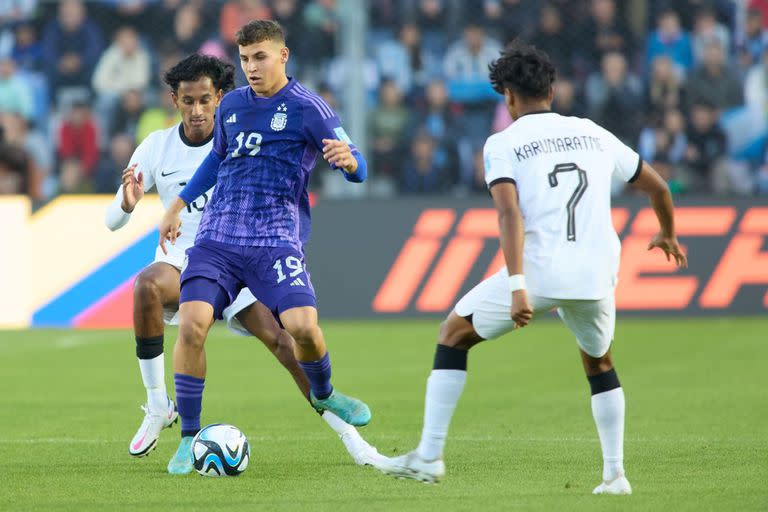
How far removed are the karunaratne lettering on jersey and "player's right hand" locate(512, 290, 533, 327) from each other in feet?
1.94

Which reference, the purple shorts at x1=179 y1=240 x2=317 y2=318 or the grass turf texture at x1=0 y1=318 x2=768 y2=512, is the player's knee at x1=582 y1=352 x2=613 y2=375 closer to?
the grass turf texture at x1=0 y1=318 x2=768 y2=512

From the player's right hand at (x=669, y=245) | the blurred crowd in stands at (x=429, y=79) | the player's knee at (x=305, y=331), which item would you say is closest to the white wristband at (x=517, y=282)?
the player's right hand at (x=669, y=245)

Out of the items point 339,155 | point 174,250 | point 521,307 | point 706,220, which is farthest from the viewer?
point 706,220

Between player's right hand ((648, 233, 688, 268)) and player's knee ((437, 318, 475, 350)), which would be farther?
player's right hand ((648, 233, 688, 268))

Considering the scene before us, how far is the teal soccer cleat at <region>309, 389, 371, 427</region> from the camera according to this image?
704 cm

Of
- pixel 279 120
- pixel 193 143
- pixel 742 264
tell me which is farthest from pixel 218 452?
pixel 742 264

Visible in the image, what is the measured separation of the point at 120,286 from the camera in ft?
50.1

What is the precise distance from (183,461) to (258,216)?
1281 mm

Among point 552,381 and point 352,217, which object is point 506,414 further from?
point 352,217

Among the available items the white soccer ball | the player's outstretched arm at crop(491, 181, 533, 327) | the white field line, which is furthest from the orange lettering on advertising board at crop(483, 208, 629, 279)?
the player's outstretched arm at crop(491, 181, 533, 327)

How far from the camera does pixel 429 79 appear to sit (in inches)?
682

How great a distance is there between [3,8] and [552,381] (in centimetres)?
1131

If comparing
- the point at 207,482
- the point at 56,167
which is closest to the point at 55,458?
the point at 207,482

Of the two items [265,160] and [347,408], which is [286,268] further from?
[347,408]
